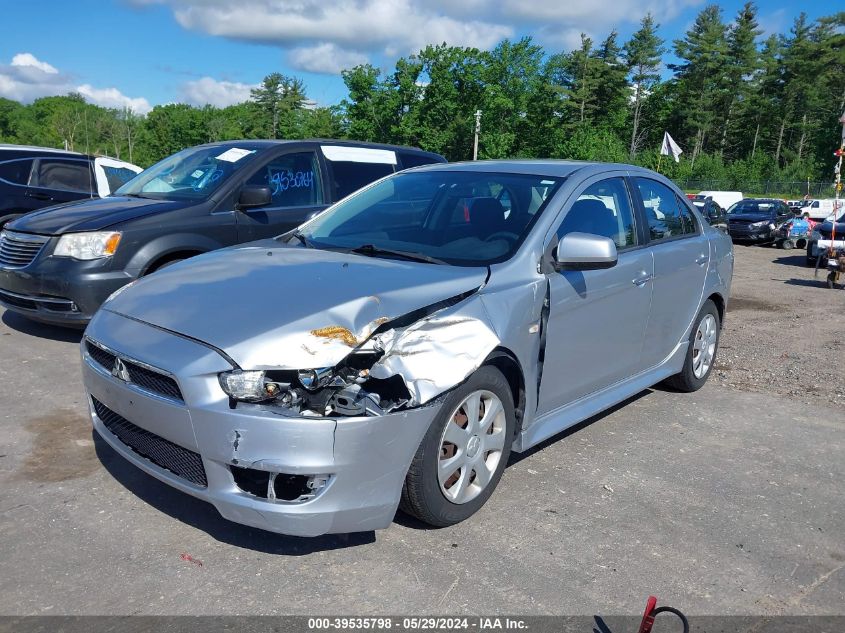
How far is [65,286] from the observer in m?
5.80

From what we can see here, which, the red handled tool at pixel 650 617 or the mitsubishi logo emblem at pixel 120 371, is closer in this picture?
the red handled tool at pixel 650 617

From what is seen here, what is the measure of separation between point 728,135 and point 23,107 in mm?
125090

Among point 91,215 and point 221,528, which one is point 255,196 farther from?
point 221,528

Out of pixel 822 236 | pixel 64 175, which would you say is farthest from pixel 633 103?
pixel 64 175

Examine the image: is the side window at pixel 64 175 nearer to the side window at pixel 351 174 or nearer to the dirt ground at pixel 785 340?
the side window at pixel 351 174

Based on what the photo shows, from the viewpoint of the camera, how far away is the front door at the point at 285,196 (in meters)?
6.60

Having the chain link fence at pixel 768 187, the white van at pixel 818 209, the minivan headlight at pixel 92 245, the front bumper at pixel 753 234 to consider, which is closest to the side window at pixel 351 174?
the minivan headlight at pixel 92 245

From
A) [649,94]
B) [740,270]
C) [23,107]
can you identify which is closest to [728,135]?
[649,94]

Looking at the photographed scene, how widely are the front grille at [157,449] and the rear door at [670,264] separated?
3.00m

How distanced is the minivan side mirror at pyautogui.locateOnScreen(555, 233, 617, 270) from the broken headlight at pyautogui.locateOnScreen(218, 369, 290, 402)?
Answer: 172 cm

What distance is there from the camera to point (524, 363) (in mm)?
3576

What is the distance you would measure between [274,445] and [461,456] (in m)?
0.94

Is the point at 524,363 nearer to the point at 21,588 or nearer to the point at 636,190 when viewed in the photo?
the point at 636,190

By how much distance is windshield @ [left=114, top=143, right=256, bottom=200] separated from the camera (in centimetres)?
661
